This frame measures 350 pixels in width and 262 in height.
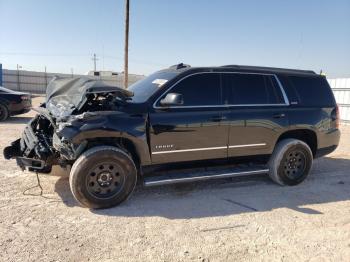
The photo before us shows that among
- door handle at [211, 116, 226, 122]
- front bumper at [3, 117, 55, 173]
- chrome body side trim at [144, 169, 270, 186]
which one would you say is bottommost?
chrome body side trim at [144, 169, 270, 186]

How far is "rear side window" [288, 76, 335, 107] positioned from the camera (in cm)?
613

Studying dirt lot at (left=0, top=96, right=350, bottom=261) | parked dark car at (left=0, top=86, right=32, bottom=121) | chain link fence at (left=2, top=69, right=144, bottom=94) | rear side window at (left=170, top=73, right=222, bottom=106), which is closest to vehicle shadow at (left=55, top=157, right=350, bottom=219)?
dirt lot at (left=0, top=96, right=350, bottom=261)

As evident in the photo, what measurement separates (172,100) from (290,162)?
2.57 meters

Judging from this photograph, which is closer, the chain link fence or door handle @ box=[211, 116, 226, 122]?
door handle @ box=[211, 116, 226, 122]

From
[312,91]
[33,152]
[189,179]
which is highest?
[312,91]

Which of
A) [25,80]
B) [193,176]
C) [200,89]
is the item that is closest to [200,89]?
[200,89]

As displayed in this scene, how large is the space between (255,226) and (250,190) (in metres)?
1.39

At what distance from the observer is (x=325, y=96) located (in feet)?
21.0

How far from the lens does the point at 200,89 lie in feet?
17.4

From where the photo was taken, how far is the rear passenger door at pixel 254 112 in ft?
18.0

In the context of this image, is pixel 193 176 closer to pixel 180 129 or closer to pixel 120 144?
pixel 180 129

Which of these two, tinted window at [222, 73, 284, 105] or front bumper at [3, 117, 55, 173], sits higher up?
tinted window at [222, 73, 284, 105]

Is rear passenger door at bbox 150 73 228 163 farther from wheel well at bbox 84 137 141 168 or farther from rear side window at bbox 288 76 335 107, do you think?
rear side window at bbox 288 76 335 107

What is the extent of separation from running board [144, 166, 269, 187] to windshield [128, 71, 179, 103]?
1131mm
